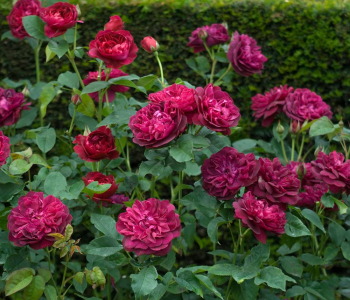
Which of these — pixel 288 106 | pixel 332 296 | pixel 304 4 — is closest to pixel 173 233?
pixel 332 296

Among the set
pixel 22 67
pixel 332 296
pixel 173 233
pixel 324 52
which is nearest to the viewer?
pixel 173 233

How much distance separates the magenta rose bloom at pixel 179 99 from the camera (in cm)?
→ 146

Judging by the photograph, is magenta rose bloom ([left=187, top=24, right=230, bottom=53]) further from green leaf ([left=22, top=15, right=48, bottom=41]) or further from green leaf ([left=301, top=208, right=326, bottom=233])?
green leaf ([left=301, top=208, right=326, bottom=233])

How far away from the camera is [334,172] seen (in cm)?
168

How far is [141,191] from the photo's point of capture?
2.07m

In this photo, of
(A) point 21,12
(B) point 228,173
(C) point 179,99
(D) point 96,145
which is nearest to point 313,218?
(B) point 228,173

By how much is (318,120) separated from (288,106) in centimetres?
18

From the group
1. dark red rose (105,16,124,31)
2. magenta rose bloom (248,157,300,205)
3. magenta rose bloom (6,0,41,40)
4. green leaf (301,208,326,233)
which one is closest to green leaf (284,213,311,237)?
magenta rose bloom (248,157,300,205)

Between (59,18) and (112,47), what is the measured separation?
29 centimetres

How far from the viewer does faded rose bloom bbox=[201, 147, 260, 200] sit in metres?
1.50

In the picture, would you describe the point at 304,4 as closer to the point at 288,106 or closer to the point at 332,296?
the point at 288,106

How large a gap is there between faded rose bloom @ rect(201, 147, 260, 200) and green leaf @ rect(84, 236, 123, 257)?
1.11ft

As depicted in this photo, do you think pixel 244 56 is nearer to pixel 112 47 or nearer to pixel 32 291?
pixel 112 47

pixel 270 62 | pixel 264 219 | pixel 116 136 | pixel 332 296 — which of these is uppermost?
pixel 264 219
